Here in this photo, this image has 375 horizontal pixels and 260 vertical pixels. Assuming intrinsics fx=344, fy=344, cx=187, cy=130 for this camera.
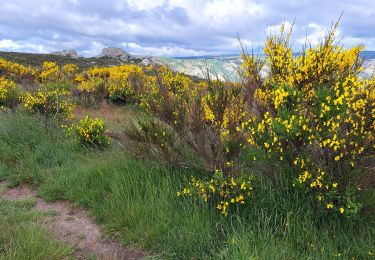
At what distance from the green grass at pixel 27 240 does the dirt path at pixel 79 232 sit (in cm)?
18

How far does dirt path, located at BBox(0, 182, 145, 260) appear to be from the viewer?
11.8ft

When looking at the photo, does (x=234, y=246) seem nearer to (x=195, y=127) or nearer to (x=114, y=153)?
(x=195, y=127)

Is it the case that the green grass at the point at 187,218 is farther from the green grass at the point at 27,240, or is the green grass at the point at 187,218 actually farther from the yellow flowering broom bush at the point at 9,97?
the yellow flowering broom bush at the point at 9,97

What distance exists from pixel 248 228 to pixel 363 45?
313 cm

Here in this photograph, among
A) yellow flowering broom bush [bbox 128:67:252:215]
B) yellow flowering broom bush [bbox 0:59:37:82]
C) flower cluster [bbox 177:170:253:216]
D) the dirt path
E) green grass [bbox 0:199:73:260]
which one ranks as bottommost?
the dirt path

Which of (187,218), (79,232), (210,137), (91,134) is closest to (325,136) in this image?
(210,137)

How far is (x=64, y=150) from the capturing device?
6.65m

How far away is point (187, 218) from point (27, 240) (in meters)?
1.62

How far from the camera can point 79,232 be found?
13.3 ft

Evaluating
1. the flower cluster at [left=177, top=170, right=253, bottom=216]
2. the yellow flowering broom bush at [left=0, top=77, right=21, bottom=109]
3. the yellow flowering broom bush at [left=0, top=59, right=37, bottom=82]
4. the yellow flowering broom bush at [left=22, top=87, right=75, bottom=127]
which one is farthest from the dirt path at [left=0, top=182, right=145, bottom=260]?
the yellow flowering broom bush at [left=0, top=59, right=37, bottom=82]

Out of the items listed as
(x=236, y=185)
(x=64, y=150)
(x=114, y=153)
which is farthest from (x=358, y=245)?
(x=64, y=150)

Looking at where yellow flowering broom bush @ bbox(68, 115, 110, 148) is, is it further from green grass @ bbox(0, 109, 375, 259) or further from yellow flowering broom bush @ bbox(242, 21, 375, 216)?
yellow flowering broom bush @ bbox(242, 21, 375, 216)

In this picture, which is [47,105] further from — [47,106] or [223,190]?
[223,190]

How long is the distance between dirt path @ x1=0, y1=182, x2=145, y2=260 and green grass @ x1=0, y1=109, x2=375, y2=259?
11 cm
